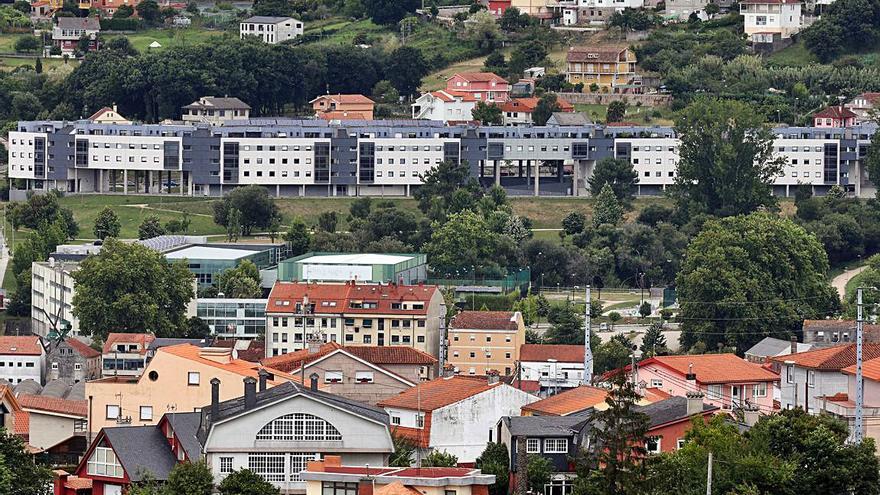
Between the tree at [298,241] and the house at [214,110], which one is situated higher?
the house at [214,110]

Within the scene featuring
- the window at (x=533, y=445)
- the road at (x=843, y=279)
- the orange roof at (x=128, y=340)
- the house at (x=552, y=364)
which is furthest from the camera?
the road at (x=843, y=279)

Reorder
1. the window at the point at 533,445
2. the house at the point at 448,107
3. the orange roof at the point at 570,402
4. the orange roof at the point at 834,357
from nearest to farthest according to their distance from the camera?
the window at the point at 533,445
the orange roof at the point at 570,402
the orange roof at the point at 834,357
the house at the point at 448,107

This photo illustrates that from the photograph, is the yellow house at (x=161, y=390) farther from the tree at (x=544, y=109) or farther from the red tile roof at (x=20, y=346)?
the tree at (x=544, y=109)

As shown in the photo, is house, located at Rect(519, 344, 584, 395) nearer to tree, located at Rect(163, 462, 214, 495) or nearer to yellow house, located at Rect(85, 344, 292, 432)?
yellow house, located at Rect(85, 344, 292, 432)

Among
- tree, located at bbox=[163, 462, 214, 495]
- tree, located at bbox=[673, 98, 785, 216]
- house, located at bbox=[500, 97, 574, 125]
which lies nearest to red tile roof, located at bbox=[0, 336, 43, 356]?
tree, located at bbox=[673, 98, 785, 216]

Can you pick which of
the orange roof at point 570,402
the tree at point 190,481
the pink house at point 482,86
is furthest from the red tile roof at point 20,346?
the pink house at point 482,86

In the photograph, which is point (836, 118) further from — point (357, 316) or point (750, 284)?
point (357, 316)

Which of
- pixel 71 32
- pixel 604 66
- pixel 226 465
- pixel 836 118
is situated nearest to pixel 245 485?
pixel 226 465

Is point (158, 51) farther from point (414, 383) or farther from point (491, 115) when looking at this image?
point (414, 383)
